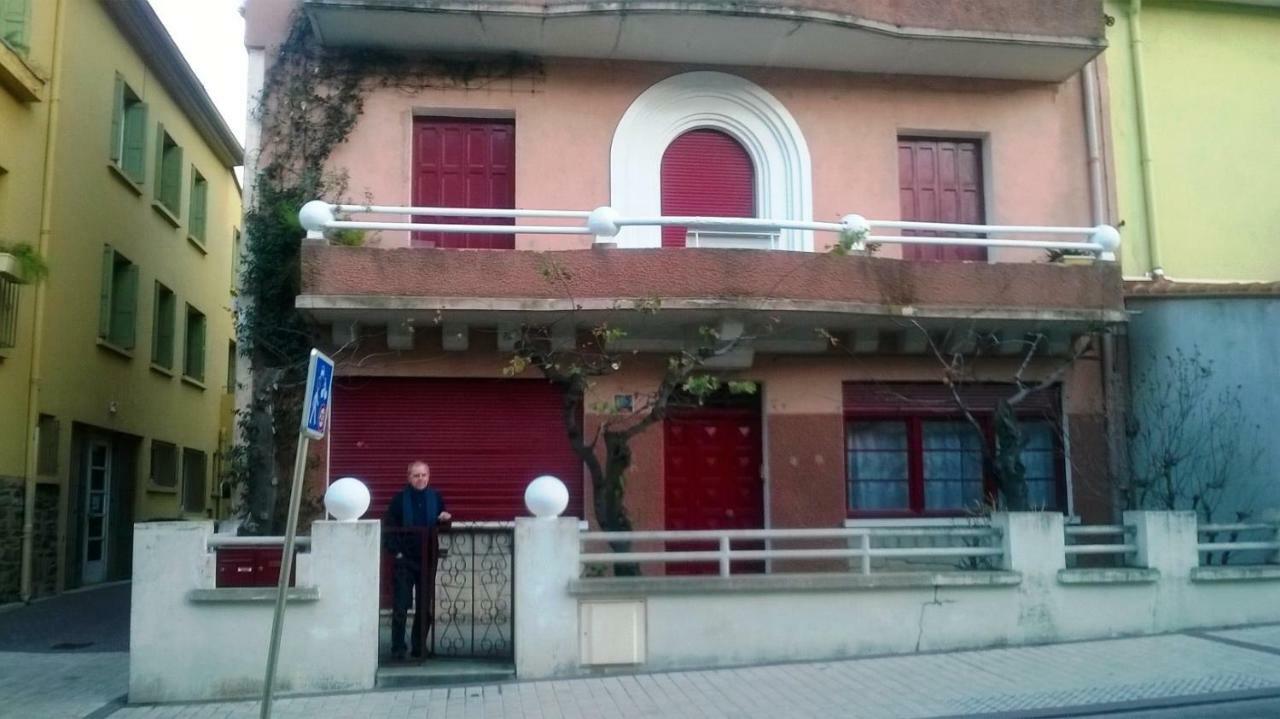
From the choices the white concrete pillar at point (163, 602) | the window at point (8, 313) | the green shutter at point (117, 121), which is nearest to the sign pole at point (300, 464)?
the white concrete pillar at point (163, 602)

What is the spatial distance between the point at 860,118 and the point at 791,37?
1519 millimetres

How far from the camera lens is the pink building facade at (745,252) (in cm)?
1209

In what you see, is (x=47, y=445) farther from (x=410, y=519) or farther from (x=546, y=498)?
(x=546, y=498)

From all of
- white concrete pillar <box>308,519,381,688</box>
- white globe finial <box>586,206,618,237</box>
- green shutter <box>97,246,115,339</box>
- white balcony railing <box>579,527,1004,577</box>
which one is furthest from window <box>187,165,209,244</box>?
white concrete pillar <box>308,519,381,688</box>

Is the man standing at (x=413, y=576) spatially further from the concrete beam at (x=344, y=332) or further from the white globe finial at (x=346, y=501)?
the concrete beam at (x=344, y=332)

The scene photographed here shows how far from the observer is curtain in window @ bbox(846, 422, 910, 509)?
13594 millimetres

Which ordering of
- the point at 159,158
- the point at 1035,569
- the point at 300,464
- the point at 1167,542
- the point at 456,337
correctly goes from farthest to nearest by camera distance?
the point at 159,158
the point at 456,337
the point at 1167,542
the point at 1035,569
the point at 300,464

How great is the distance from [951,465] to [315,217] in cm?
793

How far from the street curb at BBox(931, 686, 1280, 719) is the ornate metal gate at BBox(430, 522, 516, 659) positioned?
391 cm

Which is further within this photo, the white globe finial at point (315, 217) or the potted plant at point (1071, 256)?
the potted plant at point (1071, 256)

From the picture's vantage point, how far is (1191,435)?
1341 centimetres

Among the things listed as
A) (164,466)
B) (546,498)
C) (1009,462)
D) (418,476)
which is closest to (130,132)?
(164,466)

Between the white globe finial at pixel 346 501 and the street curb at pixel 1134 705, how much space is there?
484 cm

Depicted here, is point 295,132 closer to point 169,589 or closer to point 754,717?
point 169,589
